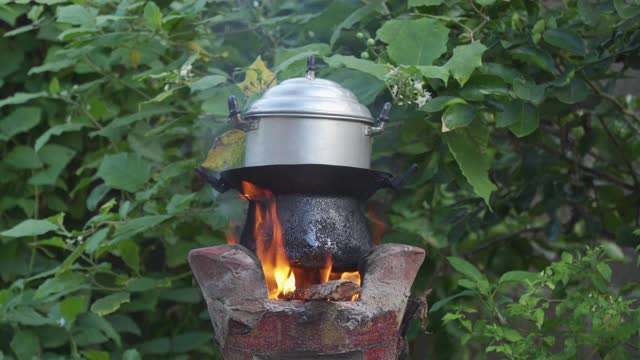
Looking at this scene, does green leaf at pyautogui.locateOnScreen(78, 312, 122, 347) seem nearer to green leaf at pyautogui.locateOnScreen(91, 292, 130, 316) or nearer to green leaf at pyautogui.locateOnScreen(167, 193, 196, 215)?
green leaf at pyautogui.locateOnScreen(91, 292, 130, 316)

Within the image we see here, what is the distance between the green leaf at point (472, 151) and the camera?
8.16ft

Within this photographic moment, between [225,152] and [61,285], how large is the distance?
2.86ft

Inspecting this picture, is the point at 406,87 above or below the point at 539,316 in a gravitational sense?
above

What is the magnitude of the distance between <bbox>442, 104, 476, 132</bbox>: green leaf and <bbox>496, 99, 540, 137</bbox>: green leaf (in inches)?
5.1

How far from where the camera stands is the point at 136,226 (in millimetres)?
2832

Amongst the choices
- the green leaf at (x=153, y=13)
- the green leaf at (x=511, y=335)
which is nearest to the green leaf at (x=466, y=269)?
the green leaf at (x=511, y=335)

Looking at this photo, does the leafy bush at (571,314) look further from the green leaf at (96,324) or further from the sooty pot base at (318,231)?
Result: the green leaf at (96,324)

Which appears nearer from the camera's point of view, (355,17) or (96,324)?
(355,17)

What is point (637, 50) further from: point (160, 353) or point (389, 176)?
point (160, 353)

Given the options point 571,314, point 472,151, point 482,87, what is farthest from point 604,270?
point 482,87

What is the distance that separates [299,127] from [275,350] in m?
0.55

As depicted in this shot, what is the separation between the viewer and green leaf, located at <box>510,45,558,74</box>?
2.65m

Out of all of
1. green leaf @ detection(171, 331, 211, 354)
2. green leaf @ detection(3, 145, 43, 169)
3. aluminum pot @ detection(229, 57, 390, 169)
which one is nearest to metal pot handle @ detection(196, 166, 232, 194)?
aluminum pot @ detection(229, 57, 390, 169)

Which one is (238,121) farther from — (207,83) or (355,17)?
(355,17)
